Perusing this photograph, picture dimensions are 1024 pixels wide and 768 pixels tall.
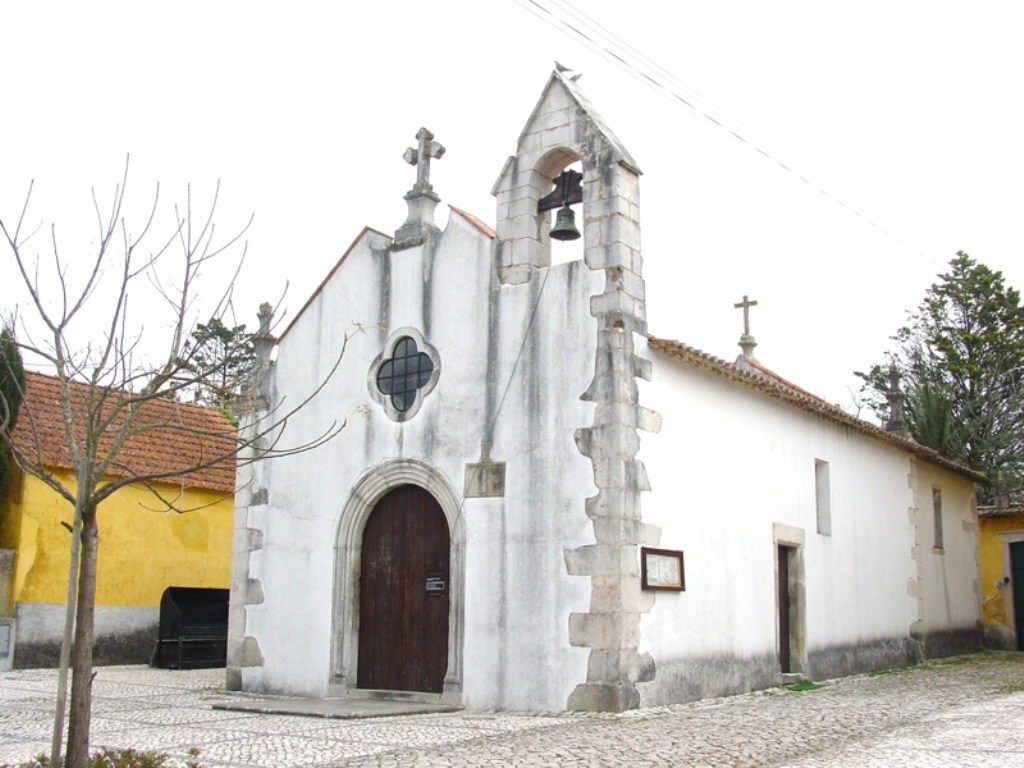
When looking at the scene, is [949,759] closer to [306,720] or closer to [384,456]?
[306,720]

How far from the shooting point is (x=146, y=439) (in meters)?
18.6

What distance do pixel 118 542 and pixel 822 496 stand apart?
36.4 feet

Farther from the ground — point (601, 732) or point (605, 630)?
point (605, 630)

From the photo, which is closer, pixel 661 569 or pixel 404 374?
pixel 661 569

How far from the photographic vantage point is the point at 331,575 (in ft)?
42.1

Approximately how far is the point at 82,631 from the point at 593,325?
6524 millimetres

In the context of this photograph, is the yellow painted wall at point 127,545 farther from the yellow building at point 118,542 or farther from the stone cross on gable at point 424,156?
the stone cross on gable at point 424,156

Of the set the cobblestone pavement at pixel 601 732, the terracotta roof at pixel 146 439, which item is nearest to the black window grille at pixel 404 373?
the cobblestone pavement at pixel 601 732

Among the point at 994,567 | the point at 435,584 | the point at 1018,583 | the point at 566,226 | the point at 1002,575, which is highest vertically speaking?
the point at 566,226

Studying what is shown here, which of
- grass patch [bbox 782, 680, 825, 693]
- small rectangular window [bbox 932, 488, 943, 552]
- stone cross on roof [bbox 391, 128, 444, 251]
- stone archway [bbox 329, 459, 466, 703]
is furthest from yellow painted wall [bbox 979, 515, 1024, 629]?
stone cross on roof [bbox 391, 128, 444, 251]

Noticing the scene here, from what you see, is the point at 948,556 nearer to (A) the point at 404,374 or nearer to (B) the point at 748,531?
(B) the point at 748,531

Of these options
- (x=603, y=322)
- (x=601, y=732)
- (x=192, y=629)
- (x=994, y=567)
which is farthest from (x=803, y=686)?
(x=994, y=567)

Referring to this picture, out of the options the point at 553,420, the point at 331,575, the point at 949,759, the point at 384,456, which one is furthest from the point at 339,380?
the point at 949,759

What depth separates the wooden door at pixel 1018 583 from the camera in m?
21.0
